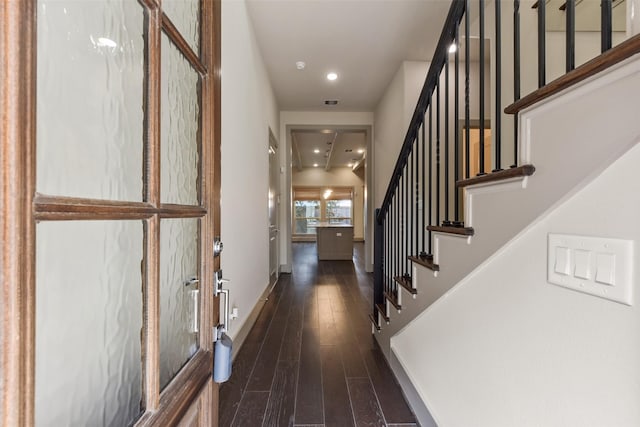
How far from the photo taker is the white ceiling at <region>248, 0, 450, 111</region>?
9.16 ft

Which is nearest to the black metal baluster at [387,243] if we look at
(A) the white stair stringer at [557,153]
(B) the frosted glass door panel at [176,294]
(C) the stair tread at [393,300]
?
(C) the stair tread at [393,300]

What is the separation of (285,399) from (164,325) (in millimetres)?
1327

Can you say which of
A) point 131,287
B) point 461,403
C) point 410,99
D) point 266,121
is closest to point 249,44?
point 266,121

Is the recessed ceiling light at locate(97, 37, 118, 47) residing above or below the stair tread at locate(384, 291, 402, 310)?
above

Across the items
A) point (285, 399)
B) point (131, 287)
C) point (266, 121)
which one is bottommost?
point (285, 399)

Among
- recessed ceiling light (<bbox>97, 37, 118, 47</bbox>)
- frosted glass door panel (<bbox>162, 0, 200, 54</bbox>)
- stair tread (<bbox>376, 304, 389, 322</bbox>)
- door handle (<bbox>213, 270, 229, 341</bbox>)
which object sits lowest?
stair tread (<bbox>376, 304, 389, 322</bbox>)

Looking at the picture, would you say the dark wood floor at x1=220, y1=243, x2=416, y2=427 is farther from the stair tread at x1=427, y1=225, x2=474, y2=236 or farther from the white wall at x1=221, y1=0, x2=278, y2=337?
the stair tread at x1=427, y1=225, x2=474, y2=236

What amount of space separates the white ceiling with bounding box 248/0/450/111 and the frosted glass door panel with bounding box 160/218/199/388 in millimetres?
2715

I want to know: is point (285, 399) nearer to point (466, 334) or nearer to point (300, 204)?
point (466, 334)

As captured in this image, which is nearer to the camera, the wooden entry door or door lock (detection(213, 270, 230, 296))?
the wooden entry door

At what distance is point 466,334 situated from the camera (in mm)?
1098

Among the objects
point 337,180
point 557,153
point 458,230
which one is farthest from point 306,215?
point 557,153

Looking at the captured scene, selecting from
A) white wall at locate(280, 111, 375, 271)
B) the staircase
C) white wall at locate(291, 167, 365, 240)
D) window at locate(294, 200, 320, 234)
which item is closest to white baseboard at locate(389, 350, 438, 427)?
the staircase

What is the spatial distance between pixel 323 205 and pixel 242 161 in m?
9.71
